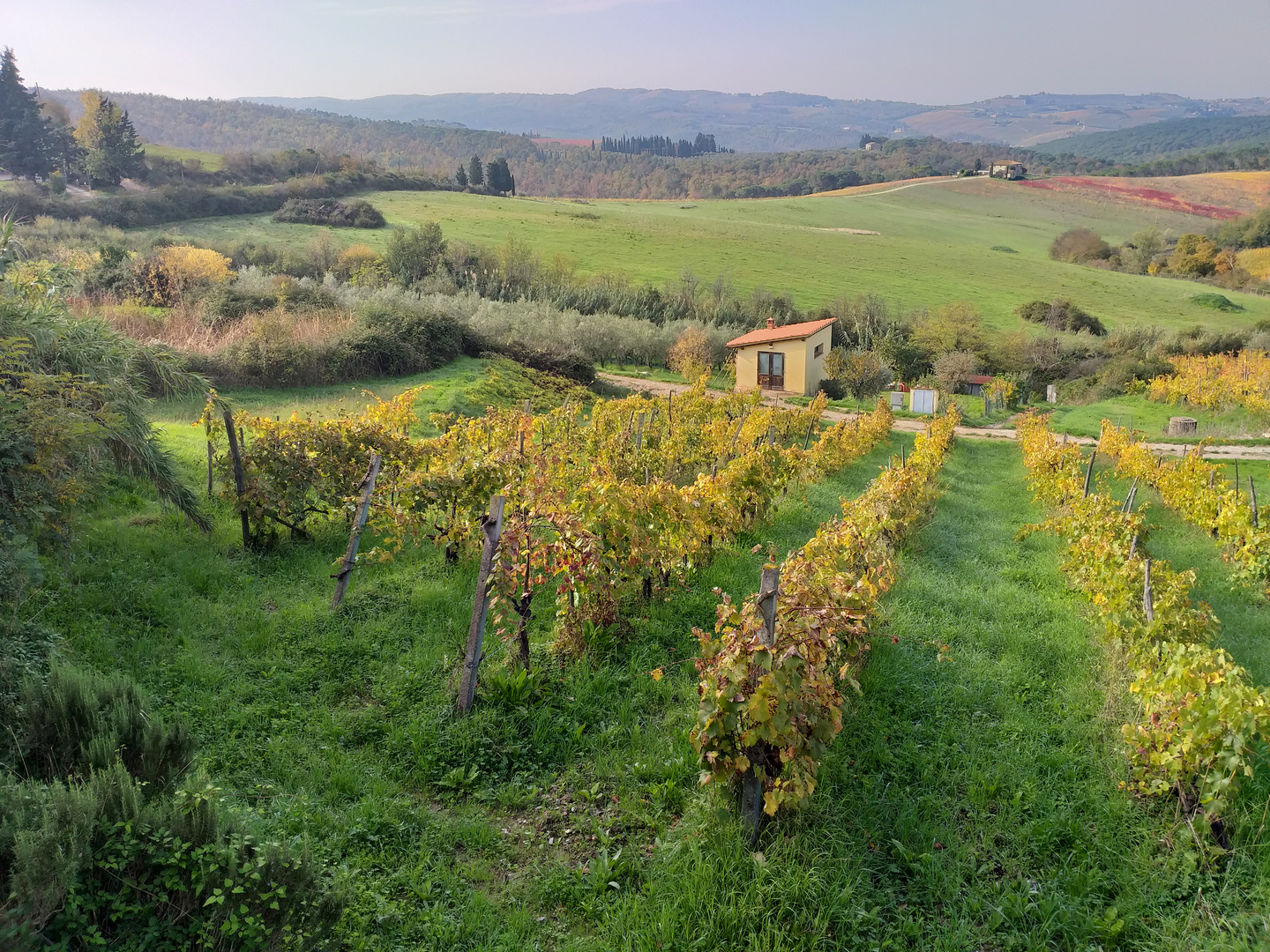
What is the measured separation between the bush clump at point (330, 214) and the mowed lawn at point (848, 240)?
63.7 inches

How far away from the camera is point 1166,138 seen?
551 feet

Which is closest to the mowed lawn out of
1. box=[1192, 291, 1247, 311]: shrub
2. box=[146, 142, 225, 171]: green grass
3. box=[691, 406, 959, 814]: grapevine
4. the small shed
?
box=[1192, 291, 1247, 311]: shrub

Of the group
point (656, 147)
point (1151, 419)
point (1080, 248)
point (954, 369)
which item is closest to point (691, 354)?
point (954, 369)

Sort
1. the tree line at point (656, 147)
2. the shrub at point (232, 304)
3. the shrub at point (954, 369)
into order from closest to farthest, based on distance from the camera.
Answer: the shrub at point (232, 304) < the shrub at point (954, 369) < the tree line at point (656, 147)

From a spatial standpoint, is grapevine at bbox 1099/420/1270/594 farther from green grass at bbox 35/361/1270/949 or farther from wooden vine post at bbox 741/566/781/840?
wooden vine post at bbox 741/566/781/840

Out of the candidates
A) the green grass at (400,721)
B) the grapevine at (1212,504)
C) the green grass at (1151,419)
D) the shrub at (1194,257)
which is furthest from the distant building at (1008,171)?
the green grass at (400,721)

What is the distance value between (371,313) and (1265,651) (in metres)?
22.2

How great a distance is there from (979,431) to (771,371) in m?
9.65

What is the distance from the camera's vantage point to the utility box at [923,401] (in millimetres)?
30328

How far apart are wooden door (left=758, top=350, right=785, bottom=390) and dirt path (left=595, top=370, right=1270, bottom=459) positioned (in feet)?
6.69

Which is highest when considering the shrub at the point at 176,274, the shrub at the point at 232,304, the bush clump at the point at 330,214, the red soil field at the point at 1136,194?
the red soil field at the point at 1136,194

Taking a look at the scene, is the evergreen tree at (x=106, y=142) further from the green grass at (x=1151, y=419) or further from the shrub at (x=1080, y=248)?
the shrub at (x=1080, y=248)

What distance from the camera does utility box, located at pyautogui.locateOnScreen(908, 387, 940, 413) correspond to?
1194 inches

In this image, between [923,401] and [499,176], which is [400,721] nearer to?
[923,401]
